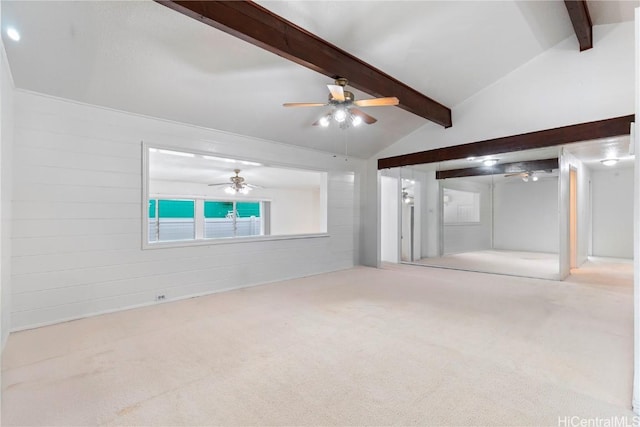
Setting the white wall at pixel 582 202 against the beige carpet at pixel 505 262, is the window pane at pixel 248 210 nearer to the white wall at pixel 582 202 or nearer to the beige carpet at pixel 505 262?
the beige carpet at pixel 505 262

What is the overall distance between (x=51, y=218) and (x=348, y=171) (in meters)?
4.92

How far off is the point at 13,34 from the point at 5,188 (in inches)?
51.6

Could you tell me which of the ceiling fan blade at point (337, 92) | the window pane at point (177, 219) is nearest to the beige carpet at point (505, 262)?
the ceiling fan blade at point (337, 92)

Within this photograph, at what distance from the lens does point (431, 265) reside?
678 centimetres

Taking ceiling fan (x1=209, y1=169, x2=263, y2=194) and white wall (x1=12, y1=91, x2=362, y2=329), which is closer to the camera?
white wall (x1=12, y1=91, x2=362, y2=329)

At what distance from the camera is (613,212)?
24.8 ft

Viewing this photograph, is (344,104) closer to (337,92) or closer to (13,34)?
(337,92)

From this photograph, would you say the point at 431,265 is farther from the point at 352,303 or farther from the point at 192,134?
the point at 192,134

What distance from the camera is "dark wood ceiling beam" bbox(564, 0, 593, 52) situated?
3346 mm

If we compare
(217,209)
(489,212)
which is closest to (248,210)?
(217,209)

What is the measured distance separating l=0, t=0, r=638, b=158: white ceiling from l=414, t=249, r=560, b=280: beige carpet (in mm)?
3670

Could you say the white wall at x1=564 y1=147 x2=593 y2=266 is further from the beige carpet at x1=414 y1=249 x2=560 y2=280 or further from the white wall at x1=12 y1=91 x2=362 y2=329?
the white wall at x1=12 y1=91 x2=362 y2=329

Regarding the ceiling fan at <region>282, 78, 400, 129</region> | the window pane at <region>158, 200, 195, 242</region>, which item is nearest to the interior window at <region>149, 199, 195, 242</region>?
the window pane at <region>158, 200, 195, 242</region>

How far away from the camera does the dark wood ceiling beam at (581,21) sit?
3.35m
